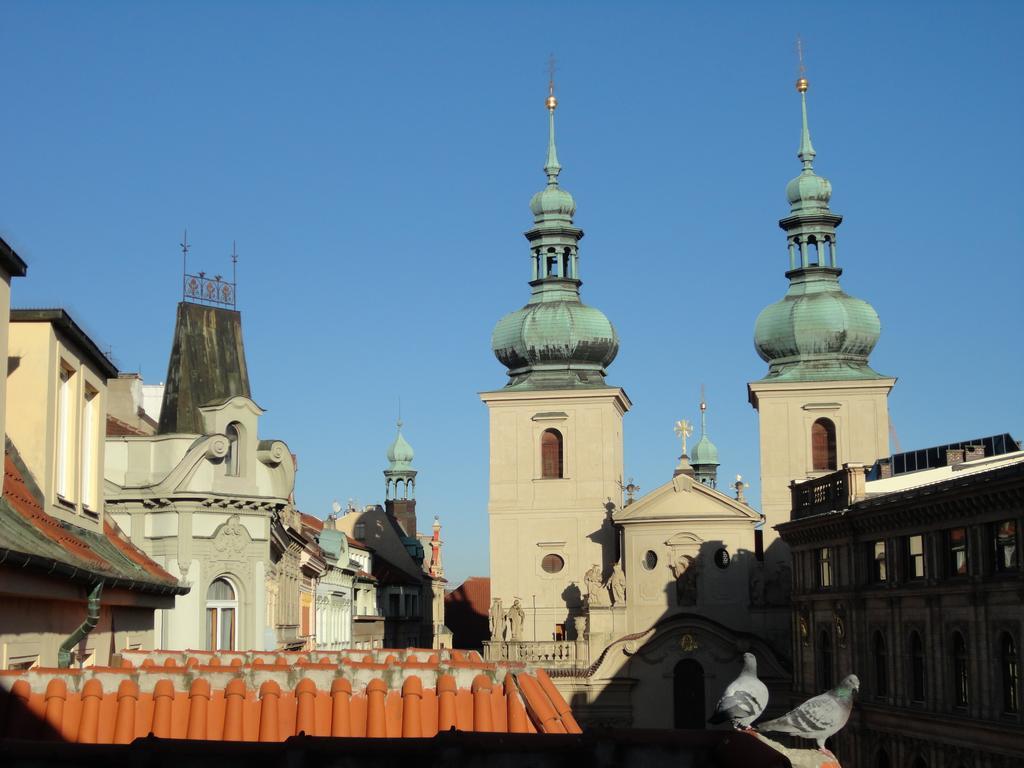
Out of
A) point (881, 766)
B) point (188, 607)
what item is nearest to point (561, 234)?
point (881, 766)

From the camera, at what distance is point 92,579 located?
47.8 ft

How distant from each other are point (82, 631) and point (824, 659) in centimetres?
4255

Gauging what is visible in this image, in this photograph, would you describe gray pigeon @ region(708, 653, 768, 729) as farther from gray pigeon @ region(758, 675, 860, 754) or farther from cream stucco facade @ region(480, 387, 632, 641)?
cream stucco facade @ region(480, 387, 632, 641)

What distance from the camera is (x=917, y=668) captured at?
44750 mm

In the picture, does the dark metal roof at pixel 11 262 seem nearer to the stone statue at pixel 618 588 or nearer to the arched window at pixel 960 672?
the arched window at pixel 960 672

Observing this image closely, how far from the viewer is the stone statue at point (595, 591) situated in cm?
7494

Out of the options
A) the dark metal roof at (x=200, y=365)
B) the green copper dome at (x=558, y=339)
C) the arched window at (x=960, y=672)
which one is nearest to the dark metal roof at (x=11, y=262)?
the dark metal roof at (x=200, y=365)

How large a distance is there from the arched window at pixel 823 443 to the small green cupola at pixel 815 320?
223cm

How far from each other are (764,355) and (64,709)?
70.0 meters

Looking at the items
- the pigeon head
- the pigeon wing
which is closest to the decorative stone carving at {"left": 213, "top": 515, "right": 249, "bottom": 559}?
the pigeon head

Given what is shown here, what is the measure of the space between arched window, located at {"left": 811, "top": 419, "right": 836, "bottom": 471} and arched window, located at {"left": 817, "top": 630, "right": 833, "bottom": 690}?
23114mm

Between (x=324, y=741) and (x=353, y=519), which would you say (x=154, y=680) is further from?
(x=353, y=519)

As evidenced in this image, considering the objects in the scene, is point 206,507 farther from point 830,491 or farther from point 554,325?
point 554,325

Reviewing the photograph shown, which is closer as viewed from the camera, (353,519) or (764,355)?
(764,355)
